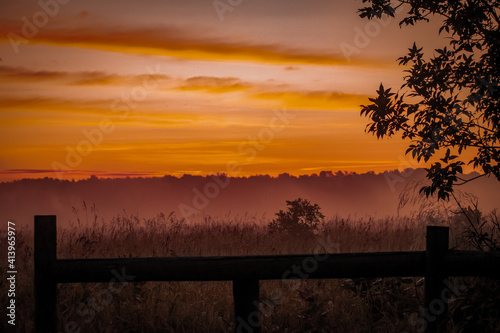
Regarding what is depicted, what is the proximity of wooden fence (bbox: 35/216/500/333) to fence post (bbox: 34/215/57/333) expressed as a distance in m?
0.15

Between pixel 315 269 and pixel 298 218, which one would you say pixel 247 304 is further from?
pixel 298 218

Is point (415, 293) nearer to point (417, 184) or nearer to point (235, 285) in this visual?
point (235, 285)

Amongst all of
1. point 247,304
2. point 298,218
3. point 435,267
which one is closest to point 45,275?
point 247,304

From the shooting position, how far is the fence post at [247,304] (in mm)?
5836

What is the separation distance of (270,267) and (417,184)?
A: 6.69 metres

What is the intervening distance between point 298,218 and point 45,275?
10.2 m

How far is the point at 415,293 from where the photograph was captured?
7715 millimetres

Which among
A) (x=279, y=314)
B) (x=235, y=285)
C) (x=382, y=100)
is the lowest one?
(x=279, y=314)

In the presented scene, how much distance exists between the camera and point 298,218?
50.6 ft

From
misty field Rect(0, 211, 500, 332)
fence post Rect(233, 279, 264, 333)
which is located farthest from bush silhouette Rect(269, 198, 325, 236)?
fence post Rect(233, 279, 264, 333)

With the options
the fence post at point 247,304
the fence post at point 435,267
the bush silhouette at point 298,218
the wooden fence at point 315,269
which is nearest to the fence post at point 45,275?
the wooden fence at point 315,269

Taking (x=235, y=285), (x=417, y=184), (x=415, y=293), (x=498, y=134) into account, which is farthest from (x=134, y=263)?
(x=417, y=184)

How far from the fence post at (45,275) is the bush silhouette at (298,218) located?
9.46m

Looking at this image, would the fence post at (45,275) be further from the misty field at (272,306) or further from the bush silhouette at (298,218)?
the bush silhouette at (298,218)
